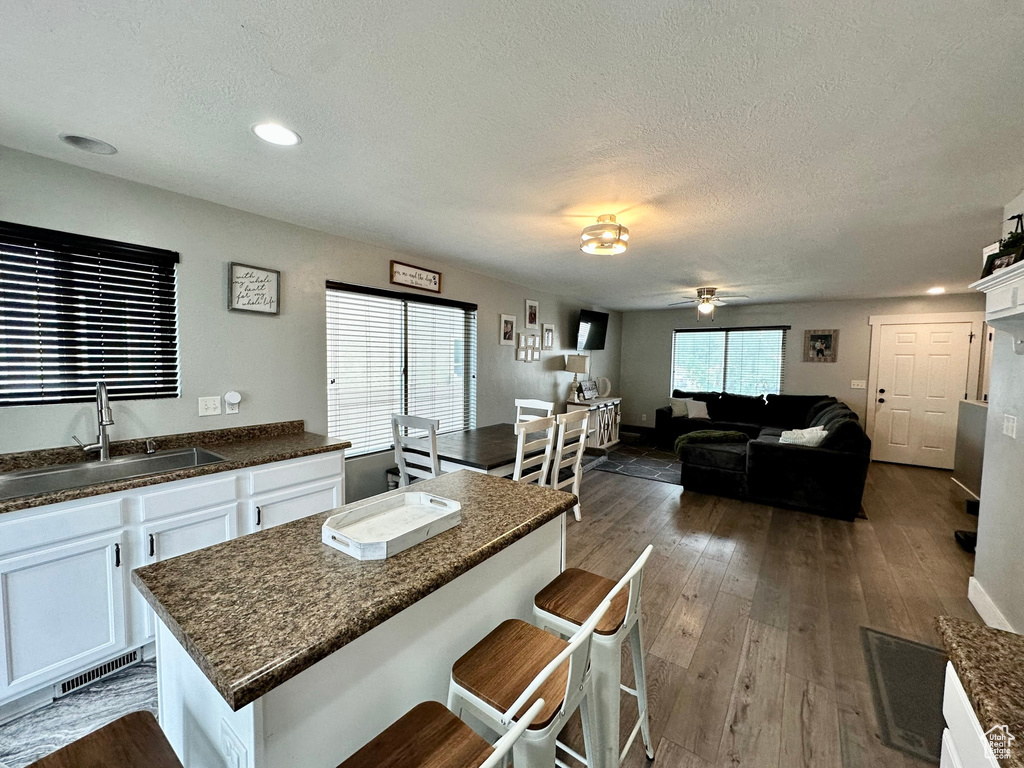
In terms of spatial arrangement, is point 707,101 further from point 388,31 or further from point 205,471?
point 205,471

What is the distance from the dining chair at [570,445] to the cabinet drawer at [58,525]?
2.40m

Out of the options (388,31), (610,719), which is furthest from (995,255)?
(388,31)

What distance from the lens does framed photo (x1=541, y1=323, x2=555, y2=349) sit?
543 centimetres

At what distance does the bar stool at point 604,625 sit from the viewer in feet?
3.57

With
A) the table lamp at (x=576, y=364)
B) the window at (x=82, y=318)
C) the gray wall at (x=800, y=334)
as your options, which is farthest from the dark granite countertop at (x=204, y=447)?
Answer: the gray wall at (x=800, y=334)

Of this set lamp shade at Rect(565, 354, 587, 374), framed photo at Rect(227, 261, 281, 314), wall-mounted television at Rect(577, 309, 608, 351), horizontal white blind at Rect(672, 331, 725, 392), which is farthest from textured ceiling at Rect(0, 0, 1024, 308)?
horizontal white blind at Rect(672, 331, 725, 392)

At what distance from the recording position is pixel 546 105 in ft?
4.66

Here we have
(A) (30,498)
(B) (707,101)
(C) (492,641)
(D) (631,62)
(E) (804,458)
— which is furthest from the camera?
(E) (804,458)

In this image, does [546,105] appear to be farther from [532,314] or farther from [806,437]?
[806,437]

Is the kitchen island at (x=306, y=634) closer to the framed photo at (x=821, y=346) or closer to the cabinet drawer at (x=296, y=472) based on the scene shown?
the cabinet drawer at (x=296, y=472)

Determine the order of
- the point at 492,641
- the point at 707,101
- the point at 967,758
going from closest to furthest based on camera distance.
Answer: the point at 967,758 < the point at 492,641 < the point at 707,101

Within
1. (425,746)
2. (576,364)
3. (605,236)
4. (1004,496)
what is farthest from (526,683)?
(576,364)

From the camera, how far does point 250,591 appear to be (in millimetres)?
869

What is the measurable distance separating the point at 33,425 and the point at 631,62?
114 inches
